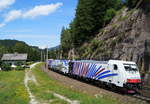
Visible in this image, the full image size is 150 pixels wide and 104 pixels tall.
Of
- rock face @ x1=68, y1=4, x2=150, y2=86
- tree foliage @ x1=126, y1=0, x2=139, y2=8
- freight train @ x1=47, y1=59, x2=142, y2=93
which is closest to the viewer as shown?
freight train @ x1=47, y1=59, x2=142, y2=93

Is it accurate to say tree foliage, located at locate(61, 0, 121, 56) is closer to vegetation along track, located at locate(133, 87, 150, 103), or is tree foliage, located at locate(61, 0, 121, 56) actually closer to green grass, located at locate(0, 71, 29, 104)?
green grass, located at locate(0, 71, 29, 104)

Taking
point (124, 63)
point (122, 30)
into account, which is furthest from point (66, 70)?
point (124, 63)

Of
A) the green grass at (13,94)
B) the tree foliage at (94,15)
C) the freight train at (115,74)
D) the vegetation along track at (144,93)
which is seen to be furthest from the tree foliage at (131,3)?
the green grass at (13,94)

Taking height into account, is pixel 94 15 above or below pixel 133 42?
above

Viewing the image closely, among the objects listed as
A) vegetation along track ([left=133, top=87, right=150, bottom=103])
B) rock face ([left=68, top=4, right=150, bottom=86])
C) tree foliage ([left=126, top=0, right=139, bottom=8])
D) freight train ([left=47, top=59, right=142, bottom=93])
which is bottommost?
vegetation along track ([left=133, top=87, right=150, bottom=103])

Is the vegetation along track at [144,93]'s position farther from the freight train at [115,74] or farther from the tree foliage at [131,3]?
the tree foliage at [131,3]

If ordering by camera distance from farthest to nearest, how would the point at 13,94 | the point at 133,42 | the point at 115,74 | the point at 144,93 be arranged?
1. the point at 133,42
2. the point at 115,74
3. the point at 144,93
4. the point at 13,94

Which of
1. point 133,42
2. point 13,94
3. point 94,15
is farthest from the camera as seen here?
point 94,15

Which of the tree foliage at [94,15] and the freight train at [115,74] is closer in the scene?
the freight train at [115,74]

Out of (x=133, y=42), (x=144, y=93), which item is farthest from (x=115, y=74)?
(x=133, y=42)

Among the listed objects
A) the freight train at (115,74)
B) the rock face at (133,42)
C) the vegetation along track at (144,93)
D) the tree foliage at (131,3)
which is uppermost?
the tree foliage at (131,3)

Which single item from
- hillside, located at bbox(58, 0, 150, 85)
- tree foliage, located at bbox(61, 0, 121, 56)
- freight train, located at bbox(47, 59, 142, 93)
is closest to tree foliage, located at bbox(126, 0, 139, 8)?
hillside, located at bbox(58, 0, 150, 85)

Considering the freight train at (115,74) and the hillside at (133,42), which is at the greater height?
the hillside at (133,42)

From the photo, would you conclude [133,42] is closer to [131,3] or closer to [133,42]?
[133,42]
